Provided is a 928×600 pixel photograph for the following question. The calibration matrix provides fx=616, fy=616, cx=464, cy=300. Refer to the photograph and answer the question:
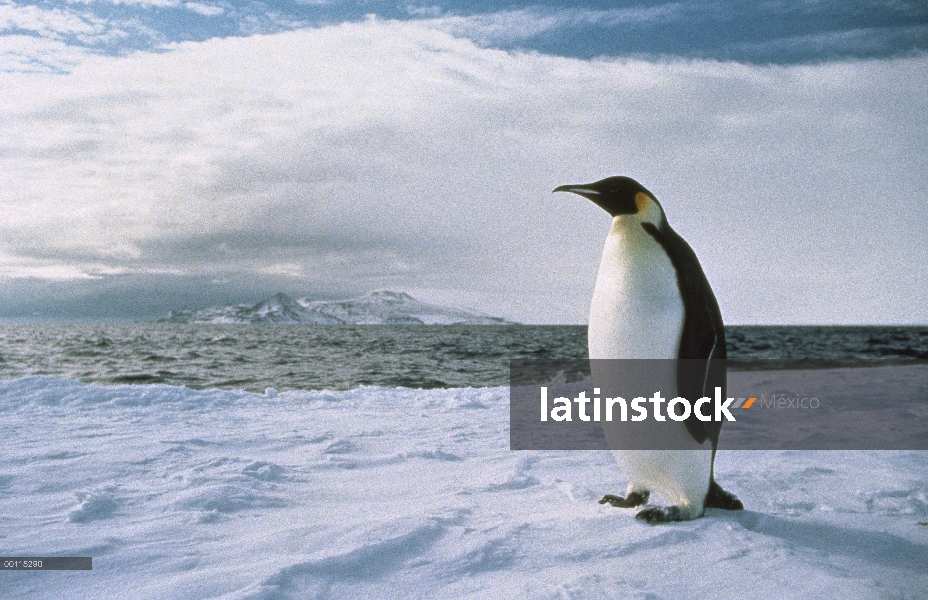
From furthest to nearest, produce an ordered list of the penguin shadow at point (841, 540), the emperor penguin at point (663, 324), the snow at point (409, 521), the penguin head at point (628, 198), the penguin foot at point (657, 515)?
the penguin head at point (628, 198) < the emperor penguin at point (663, 324) < the penguin foot at point (657, 515) < the penguin shadow at point (841, 540) < the snow at point (409, 521)

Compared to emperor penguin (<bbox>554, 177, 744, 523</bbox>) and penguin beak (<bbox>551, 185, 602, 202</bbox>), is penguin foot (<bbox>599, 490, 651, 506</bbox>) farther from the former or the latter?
penguin beak (<bbox>551, 185, 602, 202</bbox>)

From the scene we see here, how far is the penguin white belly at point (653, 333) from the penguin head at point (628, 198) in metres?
0.06

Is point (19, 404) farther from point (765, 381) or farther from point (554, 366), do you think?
point (554, 366)

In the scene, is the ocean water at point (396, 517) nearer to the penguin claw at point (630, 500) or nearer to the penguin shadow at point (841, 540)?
Answer: the penguin shadow at point (841, 540)

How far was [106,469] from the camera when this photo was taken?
3.65 m

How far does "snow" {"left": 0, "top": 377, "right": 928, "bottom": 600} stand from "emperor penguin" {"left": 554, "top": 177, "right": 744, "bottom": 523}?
21cm

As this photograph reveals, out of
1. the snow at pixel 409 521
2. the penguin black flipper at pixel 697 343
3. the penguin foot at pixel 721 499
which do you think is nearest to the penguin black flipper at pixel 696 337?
the penguin black flipper at pixel 697 343

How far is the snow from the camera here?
2.20 meters

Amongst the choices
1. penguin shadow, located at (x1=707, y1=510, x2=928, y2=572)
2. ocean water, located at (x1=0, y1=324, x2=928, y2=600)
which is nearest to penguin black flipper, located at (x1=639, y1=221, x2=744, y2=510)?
penguin shadow, located at (x1=707, y1=510, x2=928, y2=572)

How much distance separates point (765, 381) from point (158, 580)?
1024 cm

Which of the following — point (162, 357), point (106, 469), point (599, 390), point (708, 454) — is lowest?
point (162, 357)

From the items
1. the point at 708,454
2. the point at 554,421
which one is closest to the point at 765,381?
the point at 554,421

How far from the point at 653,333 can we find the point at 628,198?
2.27 feet

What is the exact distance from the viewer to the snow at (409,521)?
2.20 m
